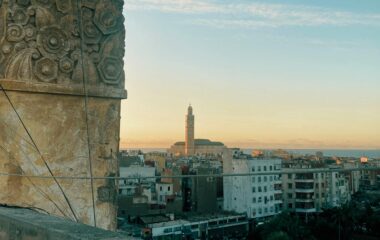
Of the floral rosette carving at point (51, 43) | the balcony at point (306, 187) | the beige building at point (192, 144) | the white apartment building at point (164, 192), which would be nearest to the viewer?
the floral rosette carving at point (51, 43)

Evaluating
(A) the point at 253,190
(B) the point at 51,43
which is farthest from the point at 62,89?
(A) the point at 253,190

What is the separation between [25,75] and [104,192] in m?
0.96

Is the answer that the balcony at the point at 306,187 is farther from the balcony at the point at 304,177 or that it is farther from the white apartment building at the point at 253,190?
the white apartment building at the point at 253,190

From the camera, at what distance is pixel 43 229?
182 cm

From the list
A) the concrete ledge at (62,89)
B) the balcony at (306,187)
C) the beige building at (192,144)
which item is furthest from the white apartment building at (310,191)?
the beige building at (192,144)

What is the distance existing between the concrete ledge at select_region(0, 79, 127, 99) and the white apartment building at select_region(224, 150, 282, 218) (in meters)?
26.0

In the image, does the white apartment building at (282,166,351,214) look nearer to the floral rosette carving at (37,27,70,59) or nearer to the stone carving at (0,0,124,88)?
the stone carving at (0,0,124,88)

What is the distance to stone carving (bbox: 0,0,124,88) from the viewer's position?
3146 mm

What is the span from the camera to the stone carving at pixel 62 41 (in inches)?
124

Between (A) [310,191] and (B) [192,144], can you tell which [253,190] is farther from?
(B) [192,144]

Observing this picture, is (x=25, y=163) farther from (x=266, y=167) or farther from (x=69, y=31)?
(x=266, y=167)

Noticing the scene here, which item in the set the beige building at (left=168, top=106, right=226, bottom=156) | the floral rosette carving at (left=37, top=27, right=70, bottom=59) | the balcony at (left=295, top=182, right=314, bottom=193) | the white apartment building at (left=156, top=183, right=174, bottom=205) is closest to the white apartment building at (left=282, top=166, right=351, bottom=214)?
the balcony at (left=295, top=182, right=314, bottom=193)

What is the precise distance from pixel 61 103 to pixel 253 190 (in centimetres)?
2795

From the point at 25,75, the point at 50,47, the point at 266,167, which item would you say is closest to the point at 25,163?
the point at 25,75
